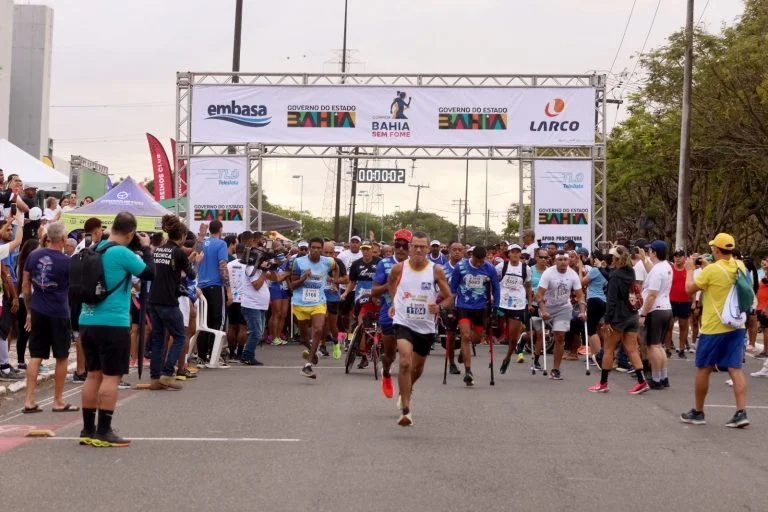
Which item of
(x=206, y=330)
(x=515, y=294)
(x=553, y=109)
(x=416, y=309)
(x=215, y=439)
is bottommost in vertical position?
(x=215, y=439)

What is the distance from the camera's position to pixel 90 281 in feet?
30.9

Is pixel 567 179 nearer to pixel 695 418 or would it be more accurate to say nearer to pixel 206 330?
pixel 206 330

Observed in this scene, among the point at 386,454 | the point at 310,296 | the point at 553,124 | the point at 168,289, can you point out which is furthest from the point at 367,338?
the point at 553,124

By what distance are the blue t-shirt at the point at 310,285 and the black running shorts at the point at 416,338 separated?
4931 millimetres

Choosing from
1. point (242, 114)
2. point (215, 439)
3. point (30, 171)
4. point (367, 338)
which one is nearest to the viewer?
point (215, 439)

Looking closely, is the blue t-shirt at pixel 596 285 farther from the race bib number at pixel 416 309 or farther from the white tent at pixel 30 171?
the white tent at pixel 30 171

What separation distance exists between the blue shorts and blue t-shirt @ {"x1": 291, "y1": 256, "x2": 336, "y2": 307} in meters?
6.23

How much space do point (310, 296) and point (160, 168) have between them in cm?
1902

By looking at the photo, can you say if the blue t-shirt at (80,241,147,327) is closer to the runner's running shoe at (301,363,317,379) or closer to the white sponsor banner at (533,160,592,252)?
the runner's running shoe at (301,363,317,379)

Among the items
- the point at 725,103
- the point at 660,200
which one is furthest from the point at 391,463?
the point at 660,200

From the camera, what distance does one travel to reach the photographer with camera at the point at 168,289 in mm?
13156

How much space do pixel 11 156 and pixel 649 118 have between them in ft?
100

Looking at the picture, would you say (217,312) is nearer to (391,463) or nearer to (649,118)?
(391,463)

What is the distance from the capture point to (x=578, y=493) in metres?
7.77
